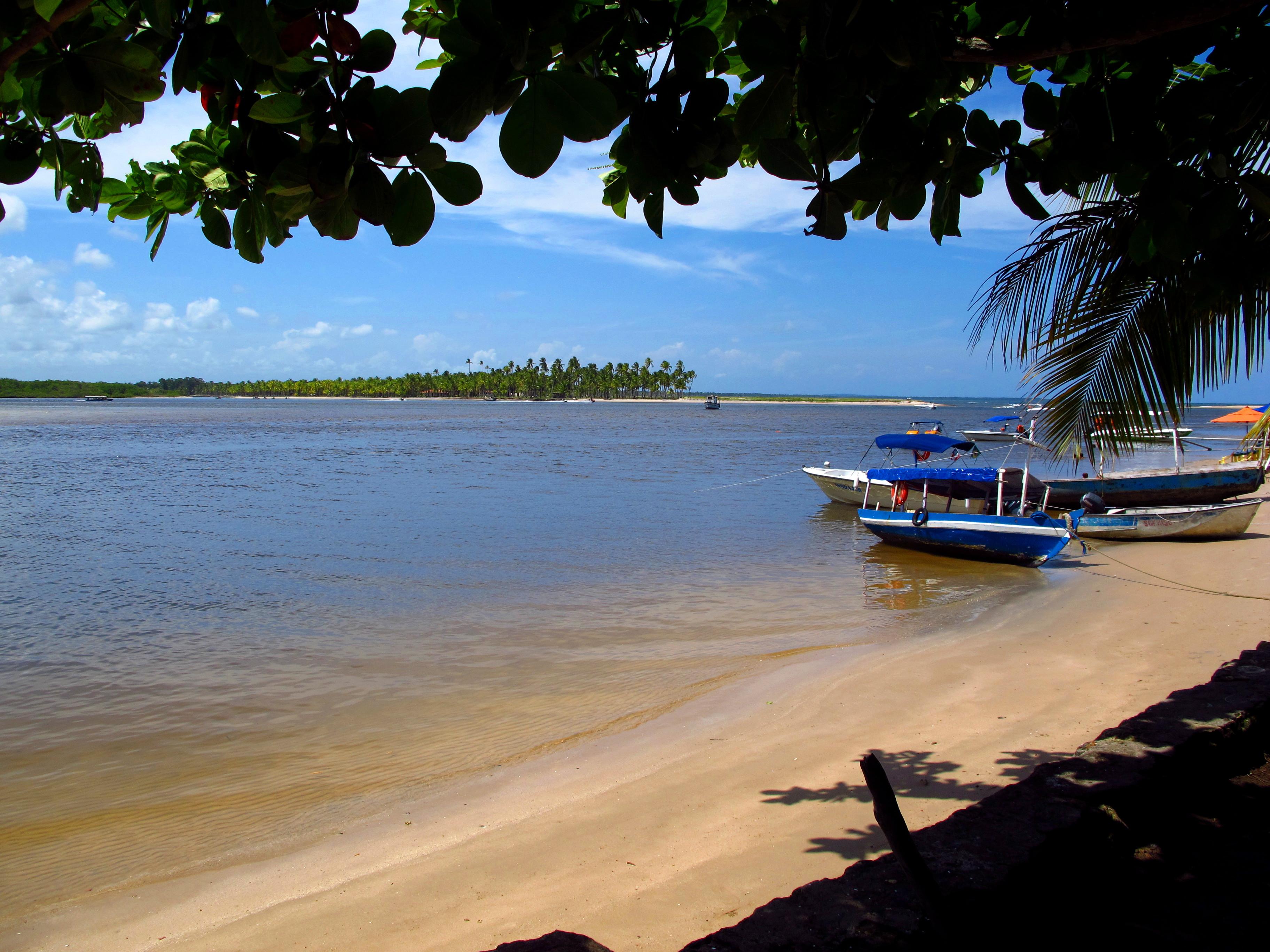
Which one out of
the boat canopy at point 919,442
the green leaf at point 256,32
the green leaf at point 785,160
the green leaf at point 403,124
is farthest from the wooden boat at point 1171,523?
the green leaf at point 256,32


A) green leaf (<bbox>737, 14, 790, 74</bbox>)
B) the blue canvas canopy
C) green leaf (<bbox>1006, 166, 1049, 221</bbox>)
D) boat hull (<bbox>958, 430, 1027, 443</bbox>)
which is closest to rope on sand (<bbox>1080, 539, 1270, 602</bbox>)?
the blue canvas canopy

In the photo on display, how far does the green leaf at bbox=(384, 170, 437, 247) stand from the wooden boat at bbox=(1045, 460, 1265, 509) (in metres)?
20.5

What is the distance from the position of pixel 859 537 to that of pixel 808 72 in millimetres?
17812

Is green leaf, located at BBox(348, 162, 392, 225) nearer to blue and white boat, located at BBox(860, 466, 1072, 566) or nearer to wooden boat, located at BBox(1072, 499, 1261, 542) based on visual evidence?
blue and white boat, located at BBox(860, 466, 1072, 566)

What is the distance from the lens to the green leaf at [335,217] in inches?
63.7

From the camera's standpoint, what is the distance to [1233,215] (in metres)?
2.29

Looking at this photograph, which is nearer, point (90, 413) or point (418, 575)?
point (418, 575)

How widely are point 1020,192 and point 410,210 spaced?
6.47 ft

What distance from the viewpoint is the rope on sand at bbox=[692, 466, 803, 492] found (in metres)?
27.4

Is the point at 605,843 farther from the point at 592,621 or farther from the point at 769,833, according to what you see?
the point at 592,621

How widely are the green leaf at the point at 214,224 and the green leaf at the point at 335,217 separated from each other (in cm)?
67

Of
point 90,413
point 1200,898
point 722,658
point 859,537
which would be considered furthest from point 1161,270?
point 90,413

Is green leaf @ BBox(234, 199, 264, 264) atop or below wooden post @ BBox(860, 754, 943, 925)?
atop

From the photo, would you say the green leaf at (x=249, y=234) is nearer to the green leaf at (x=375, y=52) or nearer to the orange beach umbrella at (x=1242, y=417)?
the green leaf at (x=375, y=52)
